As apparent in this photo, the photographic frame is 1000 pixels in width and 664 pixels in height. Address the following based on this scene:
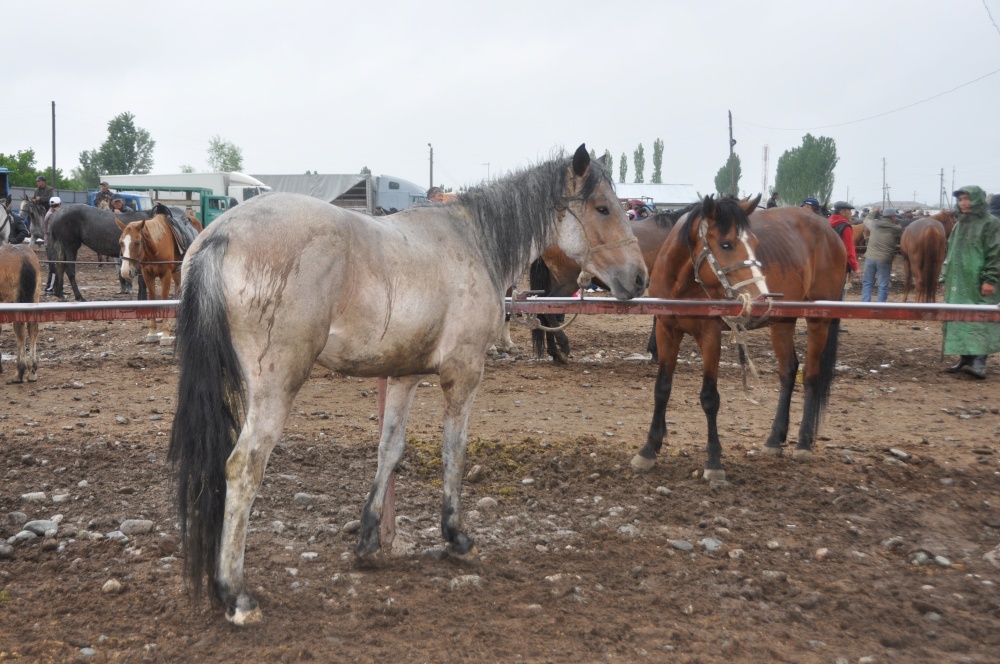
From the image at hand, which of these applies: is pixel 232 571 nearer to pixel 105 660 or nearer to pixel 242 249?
pixel 105 660

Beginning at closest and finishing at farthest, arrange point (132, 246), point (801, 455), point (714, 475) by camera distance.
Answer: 1. point (714, 475)
2. point (801, 455)
3. point (132, 246)

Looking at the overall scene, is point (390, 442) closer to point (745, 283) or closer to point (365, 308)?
point (365, 308)

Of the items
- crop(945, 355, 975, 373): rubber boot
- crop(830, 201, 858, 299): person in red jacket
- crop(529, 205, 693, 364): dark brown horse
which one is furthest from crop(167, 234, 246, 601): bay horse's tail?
crop(830, 201, 858, 299): person in red jacket

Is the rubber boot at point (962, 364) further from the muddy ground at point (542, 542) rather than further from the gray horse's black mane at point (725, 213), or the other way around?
the gray horse's black mane at point (725, 213)

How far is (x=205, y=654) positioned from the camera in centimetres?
298

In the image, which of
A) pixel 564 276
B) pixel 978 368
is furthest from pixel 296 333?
pixel 978 368

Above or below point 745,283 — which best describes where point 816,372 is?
below

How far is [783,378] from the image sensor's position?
255 inches

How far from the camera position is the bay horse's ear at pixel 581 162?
13.8 ft

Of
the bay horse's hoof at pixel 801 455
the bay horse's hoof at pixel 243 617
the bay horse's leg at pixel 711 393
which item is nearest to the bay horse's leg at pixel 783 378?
the bay horse's hoof at pixel 801 455

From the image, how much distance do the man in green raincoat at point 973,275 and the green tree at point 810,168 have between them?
79.3 meters

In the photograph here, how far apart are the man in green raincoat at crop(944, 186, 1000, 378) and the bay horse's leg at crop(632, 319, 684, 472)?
5698 millimetres

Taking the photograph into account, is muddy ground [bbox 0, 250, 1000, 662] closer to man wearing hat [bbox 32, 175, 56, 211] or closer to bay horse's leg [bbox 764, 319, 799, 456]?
bay horse's leg [bbox 764, 319, 799, 456]

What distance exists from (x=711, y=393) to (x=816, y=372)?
60.1 inches
